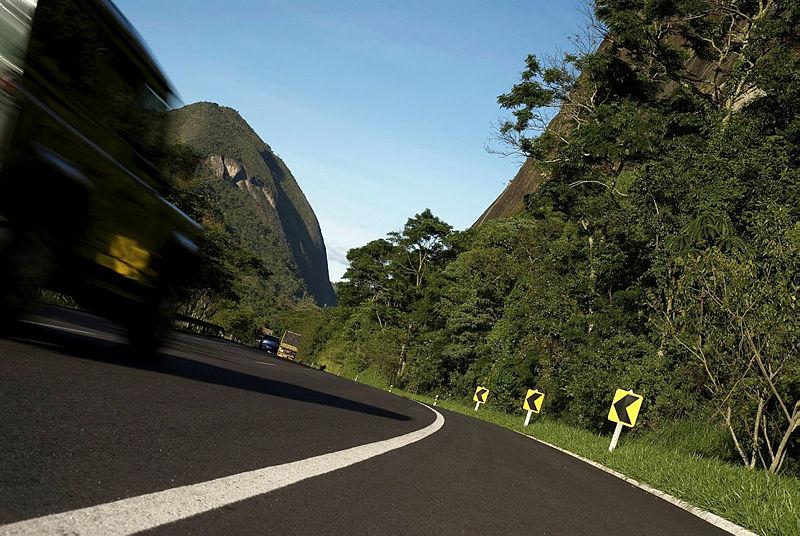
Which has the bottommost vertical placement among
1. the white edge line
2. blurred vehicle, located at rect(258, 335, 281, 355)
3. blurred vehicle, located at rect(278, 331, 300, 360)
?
blurred vehicle, located at rect(258, 335, 281, 355)

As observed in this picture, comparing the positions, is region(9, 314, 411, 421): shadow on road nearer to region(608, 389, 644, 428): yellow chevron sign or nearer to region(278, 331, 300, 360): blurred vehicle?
region(608, 389, 644, 428): yellow chevron sign

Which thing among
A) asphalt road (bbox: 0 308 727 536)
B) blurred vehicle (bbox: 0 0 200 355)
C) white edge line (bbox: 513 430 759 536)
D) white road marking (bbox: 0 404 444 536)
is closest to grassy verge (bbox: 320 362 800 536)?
white edge line (bbox: 513 430 759 536)

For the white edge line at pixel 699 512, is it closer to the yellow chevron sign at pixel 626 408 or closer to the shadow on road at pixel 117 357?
the yellow chevron sign at pixel 626 408

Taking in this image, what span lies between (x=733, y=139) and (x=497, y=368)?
1891cm

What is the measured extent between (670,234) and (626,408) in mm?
9295

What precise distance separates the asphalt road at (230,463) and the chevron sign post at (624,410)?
18.2 ft

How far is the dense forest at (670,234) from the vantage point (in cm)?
1174

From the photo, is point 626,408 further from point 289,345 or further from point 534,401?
point 289,345

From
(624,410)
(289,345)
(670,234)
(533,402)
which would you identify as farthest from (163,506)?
(289,345)

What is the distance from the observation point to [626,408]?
43.1 feet

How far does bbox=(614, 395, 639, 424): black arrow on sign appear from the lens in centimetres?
1304

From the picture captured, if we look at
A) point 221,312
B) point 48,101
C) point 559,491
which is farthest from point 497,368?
point 221,312

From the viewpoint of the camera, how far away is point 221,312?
264 ft

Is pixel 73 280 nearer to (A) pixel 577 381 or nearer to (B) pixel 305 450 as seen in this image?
(B) pixel 305 450
